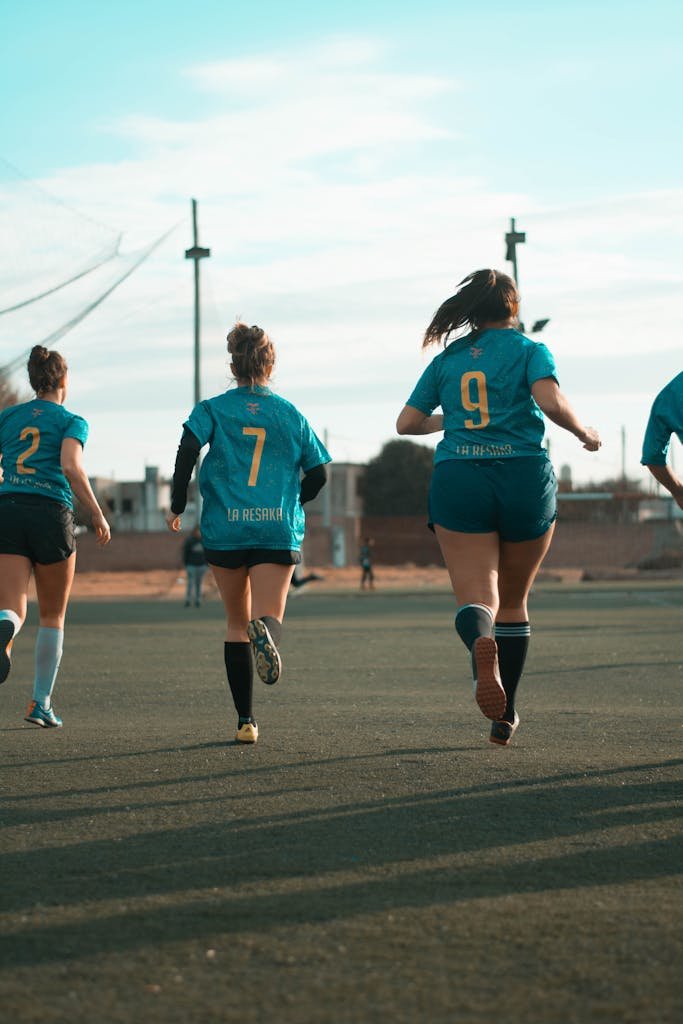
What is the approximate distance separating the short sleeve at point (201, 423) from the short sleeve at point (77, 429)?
2.57 ft

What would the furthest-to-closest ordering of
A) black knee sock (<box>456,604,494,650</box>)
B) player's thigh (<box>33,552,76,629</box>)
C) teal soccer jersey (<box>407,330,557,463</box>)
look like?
1. player's thigh (<box>33,552,76,629</box>)
2. teal soccer jersey (<box>407,330,557,463</box>)
3. black knee sock (<box>456,604,494,650</box>)

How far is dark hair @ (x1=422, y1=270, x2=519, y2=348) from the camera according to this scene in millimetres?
6359

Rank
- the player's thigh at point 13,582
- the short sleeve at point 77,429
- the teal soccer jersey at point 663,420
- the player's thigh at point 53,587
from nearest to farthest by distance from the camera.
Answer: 1. the teal soccer jersey at point 663,420
2. the player's thigh at point 13,582
3. the short sleeve at point 77,429
4. the player's thigh at point 53,587

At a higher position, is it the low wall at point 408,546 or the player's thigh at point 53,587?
the player's thigh at point 53,587

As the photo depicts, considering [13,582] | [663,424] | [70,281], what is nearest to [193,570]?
[70,281]

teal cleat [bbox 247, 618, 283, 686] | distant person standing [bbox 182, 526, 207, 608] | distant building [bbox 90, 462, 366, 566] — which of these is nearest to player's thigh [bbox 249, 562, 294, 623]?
teal cleat [bbox 247, 618, 283, 686]

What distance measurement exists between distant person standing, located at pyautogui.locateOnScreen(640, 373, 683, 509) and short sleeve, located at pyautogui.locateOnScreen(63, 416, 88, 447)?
2.90 meters

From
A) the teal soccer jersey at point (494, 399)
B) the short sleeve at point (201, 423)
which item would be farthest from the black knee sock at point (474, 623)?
the short sleeve at point (201, 423)

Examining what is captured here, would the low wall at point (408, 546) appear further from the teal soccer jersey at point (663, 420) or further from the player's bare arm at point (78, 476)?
the teal soccer jersey at point (663, 420)

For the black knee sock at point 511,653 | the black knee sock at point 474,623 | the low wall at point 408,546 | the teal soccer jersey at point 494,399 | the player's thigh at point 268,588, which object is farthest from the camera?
the low wall at point 408,546

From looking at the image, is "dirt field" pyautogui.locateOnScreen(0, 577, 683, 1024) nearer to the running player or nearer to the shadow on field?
the shadow on field

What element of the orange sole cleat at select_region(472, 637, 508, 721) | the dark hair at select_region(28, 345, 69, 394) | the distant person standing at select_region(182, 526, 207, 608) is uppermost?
the dark hair at select_region(28, 345, 69, 394)

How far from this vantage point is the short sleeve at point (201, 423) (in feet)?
22.5

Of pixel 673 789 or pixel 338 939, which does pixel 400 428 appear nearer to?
pixel 673 789
